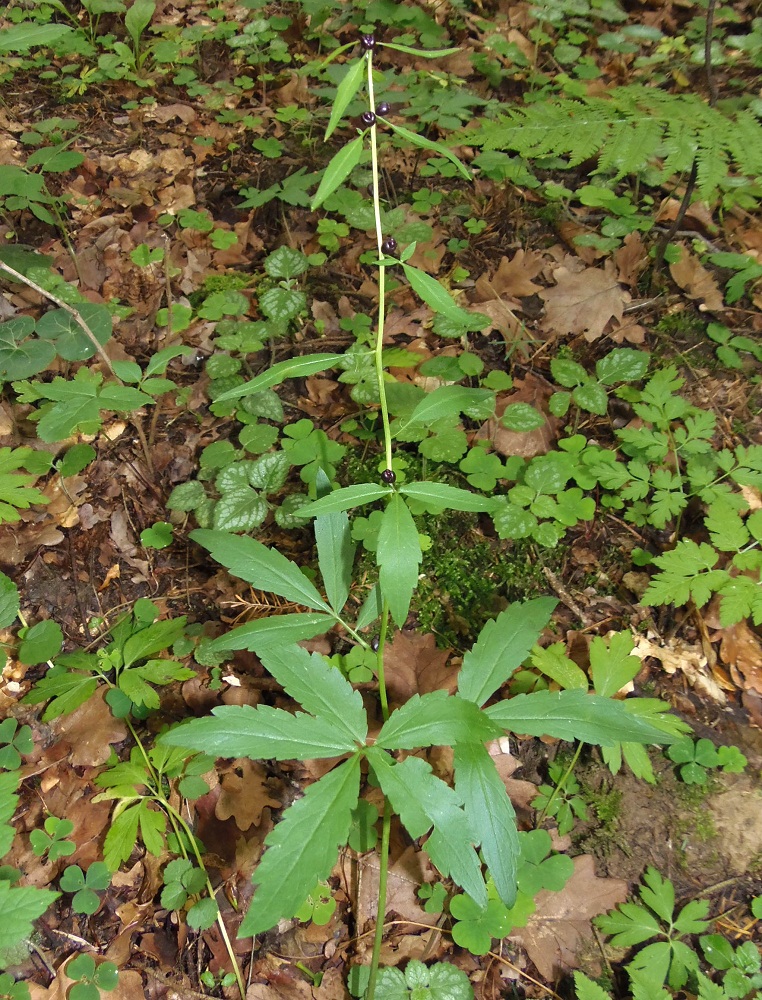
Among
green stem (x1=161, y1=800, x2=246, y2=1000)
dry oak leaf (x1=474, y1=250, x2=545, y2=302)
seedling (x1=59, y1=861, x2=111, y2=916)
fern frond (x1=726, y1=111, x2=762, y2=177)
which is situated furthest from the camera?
dry oak leaf (x1=474, y1=250, x2=545, y2=302)

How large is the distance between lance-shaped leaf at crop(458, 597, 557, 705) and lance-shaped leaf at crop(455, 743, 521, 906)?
0.71 feet

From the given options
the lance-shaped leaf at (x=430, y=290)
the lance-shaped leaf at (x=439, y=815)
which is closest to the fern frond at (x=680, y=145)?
the lance-shaped leaf at (x=430, y=290)

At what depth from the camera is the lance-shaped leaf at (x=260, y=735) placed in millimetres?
1472

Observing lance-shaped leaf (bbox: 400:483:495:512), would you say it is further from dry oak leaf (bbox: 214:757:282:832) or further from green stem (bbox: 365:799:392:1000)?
dry oak leaf (bbox: 214:757:282:832)

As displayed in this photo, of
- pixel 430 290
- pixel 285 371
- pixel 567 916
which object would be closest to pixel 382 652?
pixel 285 371

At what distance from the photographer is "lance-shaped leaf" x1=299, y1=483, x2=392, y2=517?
1424 millimetres

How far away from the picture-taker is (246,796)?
224 centimetres

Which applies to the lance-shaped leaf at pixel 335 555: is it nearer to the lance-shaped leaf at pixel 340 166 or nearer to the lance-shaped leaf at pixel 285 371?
the lance-shaped leaf at pixel 285 371

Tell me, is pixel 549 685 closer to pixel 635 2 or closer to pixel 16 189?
pixel 16 189

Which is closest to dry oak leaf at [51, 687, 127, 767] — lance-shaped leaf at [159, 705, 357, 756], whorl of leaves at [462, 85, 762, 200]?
lance-shaped leaf at [159, 705, 357, 756]

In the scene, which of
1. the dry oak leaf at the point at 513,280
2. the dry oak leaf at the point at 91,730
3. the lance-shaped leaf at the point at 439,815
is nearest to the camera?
the lance-shaped leaf at the point at 439,815

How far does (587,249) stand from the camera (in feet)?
12.2

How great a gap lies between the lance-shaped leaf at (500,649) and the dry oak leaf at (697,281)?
245 cm

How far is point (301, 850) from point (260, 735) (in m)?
0.27
